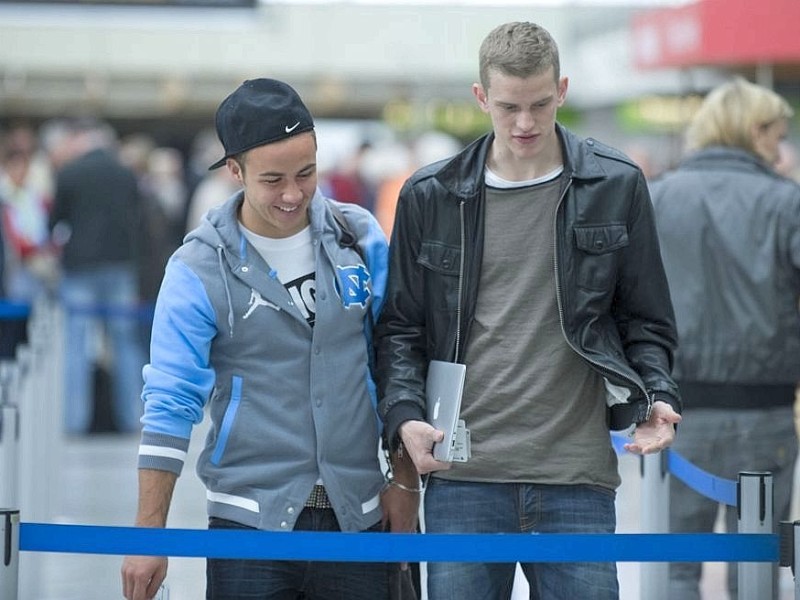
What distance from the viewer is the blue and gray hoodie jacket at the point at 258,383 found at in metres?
3.30

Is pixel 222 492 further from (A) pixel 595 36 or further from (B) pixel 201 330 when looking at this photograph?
(A) pixel 595 36

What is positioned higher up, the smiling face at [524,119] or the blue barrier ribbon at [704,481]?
the smiling face at [524,119]

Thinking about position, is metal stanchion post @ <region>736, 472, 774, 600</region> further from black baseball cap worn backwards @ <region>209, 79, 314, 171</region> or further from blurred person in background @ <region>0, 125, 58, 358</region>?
blurred person in background @ <region>0, 125, 58, 358</region>

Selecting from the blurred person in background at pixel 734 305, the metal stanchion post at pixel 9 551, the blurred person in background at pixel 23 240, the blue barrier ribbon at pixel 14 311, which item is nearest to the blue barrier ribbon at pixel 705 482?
the blurred person in background at pixel 734 305

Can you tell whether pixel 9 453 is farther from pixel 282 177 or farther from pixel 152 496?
pixel 282 177

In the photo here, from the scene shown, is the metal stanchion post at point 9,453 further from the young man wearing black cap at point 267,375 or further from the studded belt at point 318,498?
the studded belt at point 318,498

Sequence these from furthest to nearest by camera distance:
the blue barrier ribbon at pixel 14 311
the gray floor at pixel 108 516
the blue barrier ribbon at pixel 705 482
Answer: the blue barrier ribbon at pixel 14 311
the gray floor at pixel 108 516
the blue barrier ribbon at pixel 705 482

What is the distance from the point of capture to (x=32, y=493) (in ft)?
21.4

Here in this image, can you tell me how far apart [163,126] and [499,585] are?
29.1 metres

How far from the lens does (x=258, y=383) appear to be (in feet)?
11.0

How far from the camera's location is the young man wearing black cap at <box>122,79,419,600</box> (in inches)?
129

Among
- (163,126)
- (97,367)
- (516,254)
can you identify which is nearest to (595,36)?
(163,126)

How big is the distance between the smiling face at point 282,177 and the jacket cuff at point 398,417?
45 centimetres

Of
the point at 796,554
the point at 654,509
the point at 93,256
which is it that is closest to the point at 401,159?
the point at 93,256
